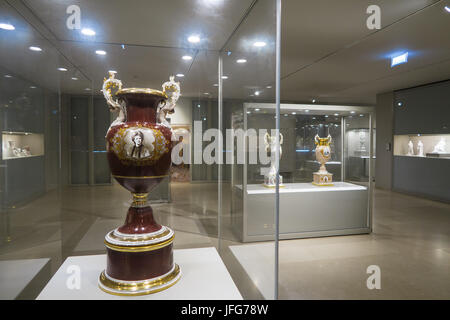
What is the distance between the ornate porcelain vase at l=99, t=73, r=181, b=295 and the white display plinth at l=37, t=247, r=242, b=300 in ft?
0.15

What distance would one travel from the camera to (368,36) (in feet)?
9.78

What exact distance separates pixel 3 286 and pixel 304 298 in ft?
6.13

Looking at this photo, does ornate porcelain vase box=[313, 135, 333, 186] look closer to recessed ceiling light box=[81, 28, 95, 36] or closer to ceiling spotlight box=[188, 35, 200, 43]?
ceiling spotlight box=[188, 35, 200, 43]

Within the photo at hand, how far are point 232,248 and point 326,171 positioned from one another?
201 cm

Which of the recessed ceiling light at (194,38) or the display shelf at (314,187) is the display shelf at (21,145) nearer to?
the recessed ceiling light at (194,38)

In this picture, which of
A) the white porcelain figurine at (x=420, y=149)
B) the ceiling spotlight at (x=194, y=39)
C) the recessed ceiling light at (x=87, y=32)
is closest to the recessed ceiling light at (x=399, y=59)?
the white porcelain figurine at (x=420, y=149)

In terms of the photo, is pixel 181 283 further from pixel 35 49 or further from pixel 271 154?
pixel 35 49

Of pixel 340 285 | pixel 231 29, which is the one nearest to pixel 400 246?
pixel 340 285

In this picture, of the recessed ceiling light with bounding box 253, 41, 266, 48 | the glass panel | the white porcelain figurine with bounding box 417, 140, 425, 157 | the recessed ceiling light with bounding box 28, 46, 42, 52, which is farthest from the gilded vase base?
the white porcelain figurine with bounding box 417, 140, 425, 157

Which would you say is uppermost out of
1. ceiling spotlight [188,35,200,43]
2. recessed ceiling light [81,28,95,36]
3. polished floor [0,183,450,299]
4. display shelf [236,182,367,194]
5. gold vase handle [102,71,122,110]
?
ceiling spotlight [188,35,200,43]

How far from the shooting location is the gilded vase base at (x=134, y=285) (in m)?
1.26

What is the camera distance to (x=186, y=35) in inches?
80.1

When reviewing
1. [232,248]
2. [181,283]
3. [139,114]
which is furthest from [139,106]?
[232,248]

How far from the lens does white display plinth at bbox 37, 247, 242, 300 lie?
1.24m
